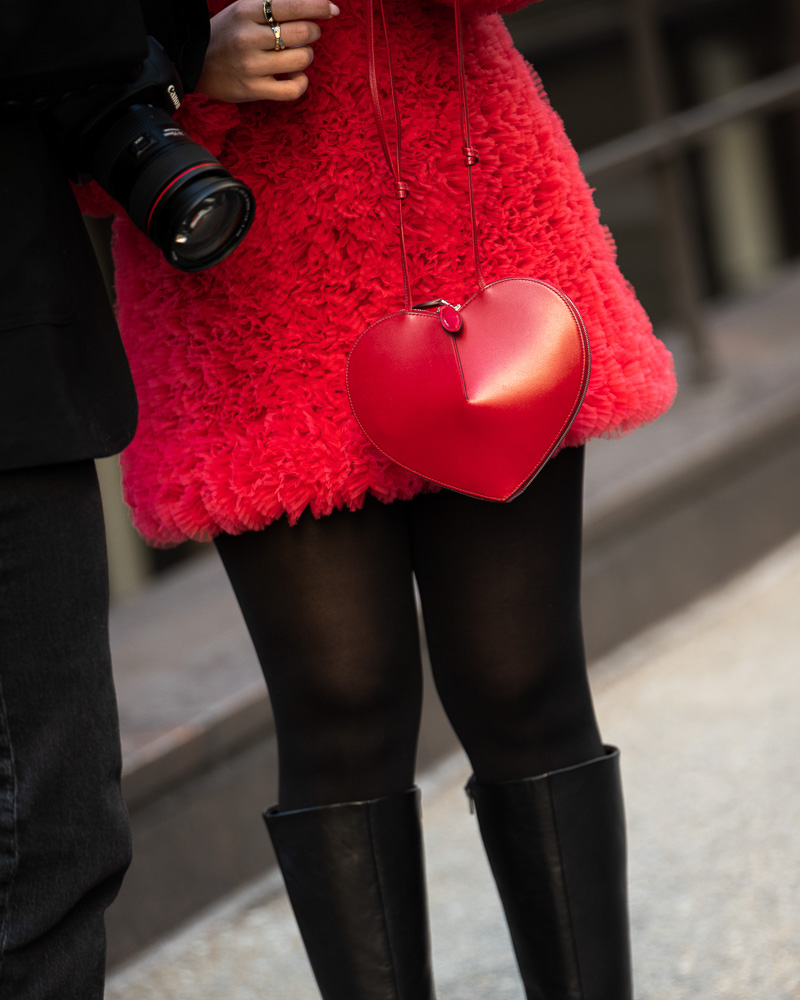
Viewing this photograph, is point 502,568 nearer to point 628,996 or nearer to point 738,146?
point 628,996

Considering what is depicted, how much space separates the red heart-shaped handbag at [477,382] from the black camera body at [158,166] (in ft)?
0.46

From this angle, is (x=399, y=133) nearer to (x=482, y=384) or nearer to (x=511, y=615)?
(x=482, y=384)

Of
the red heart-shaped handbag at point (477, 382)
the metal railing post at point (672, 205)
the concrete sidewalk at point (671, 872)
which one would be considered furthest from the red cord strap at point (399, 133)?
the metal railing post at point (672, 205)

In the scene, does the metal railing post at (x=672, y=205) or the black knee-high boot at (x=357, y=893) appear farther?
the metal railing post at (x=672, y=205)

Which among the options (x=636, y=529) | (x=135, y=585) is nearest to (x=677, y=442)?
(x=636, y=529)

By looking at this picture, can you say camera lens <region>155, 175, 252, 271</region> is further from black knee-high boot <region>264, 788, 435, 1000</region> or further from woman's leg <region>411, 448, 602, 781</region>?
black knee-high boot <region>264, 788, 435, 1000</region>

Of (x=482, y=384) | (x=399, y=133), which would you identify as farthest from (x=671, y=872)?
(x=399, y=133)

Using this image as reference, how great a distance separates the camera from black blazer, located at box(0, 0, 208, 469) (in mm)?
767

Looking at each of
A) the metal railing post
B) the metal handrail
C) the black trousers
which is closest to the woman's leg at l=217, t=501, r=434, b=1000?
the black trousers

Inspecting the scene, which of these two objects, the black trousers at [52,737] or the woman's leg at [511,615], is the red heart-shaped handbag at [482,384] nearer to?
the woman's leg at [511,615]

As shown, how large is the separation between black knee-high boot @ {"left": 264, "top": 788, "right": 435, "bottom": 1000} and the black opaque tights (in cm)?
2

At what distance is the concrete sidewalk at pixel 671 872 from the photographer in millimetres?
Answer: 1426

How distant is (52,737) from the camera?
0.86 m

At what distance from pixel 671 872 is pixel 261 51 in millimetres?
1167
